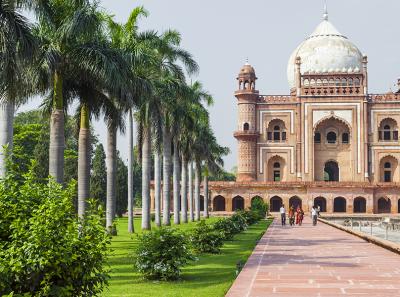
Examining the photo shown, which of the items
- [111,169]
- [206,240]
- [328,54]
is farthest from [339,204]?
[206,240]

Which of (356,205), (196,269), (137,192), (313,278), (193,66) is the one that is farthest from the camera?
(137,192)

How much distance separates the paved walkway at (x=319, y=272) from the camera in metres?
9.45

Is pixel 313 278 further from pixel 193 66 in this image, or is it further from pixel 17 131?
pixel 17 131

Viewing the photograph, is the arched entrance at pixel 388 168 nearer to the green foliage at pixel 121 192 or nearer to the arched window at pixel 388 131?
the arched window at pixel 388 131

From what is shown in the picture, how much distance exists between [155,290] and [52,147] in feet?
19.5

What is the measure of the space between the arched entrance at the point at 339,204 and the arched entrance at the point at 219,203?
32.6 feet

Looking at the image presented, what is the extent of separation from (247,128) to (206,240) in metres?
38.3

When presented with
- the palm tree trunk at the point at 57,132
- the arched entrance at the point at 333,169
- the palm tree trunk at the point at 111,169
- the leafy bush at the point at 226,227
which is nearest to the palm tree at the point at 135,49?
the palm tree trunk at the point at 111,169

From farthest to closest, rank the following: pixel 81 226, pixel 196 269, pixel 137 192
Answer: pixel 137 192 < pixel 196 269 < pixel 81 226

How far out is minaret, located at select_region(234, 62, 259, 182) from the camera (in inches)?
2100

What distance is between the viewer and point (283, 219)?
1239 inches

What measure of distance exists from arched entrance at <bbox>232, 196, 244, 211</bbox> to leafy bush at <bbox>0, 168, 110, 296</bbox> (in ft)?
155

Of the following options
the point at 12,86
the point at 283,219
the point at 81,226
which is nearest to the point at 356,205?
the point at 283,219

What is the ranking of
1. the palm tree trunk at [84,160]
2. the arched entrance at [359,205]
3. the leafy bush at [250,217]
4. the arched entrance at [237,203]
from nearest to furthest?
the palm tree trunk at [84,160], the leafy bush at [250,217], the arched entrance at [359,205], the arched entrance at [237,203]
